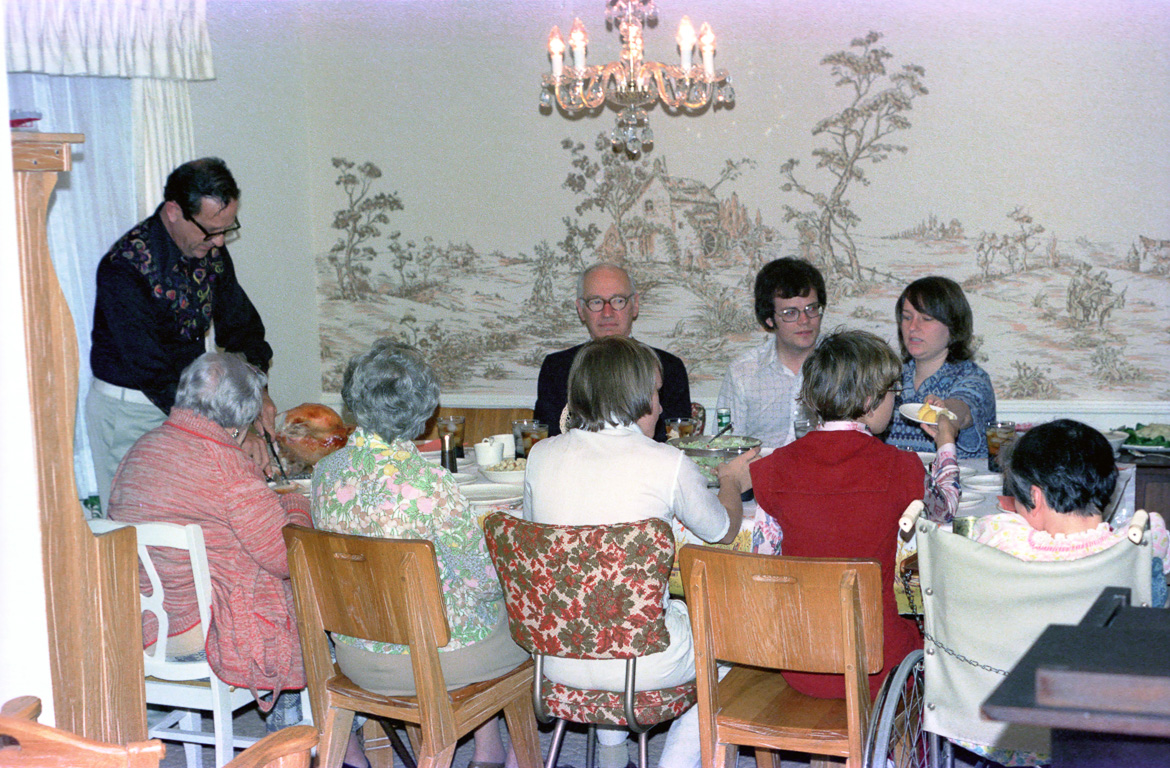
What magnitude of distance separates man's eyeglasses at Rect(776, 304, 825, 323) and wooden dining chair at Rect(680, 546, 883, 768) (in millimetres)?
1816

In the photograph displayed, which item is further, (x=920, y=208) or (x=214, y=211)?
(x=920, y=208)

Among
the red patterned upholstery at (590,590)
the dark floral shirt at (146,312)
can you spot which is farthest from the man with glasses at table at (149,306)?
the red patterned upholstery at (590,590)

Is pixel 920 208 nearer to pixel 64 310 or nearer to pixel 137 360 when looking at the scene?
pixel 137 360

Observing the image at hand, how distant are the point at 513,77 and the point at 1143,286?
2.91 meters

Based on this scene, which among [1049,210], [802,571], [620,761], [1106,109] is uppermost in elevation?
[1106,109]

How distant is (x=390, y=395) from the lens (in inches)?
103

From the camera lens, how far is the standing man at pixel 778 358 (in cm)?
393

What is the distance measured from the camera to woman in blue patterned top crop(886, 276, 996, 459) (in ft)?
11.9

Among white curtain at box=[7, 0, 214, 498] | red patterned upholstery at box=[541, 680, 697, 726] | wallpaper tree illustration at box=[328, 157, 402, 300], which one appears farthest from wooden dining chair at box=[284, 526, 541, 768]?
wallpaper tree illustration at box=[328, 157, 402, 300]

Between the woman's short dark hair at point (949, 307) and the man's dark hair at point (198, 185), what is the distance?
2346 millimetres

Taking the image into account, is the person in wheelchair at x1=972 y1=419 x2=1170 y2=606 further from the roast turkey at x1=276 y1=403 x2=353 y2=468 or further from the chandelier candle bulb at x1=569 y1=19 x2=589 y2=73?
the chandelier candle bulb at x1=569 y1=19 x2=589 y2=73

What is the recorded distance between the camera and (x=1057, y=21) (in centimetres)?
465

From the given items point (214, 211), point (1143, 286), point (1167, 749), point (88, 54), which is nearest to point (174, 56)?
point (88, 54)

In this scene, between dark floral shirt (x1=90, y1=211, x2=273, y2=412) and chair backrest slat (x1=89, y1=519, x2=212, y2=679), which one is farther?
dark floral shirt (x1=90, y1=211, x2=273, y2=412)
